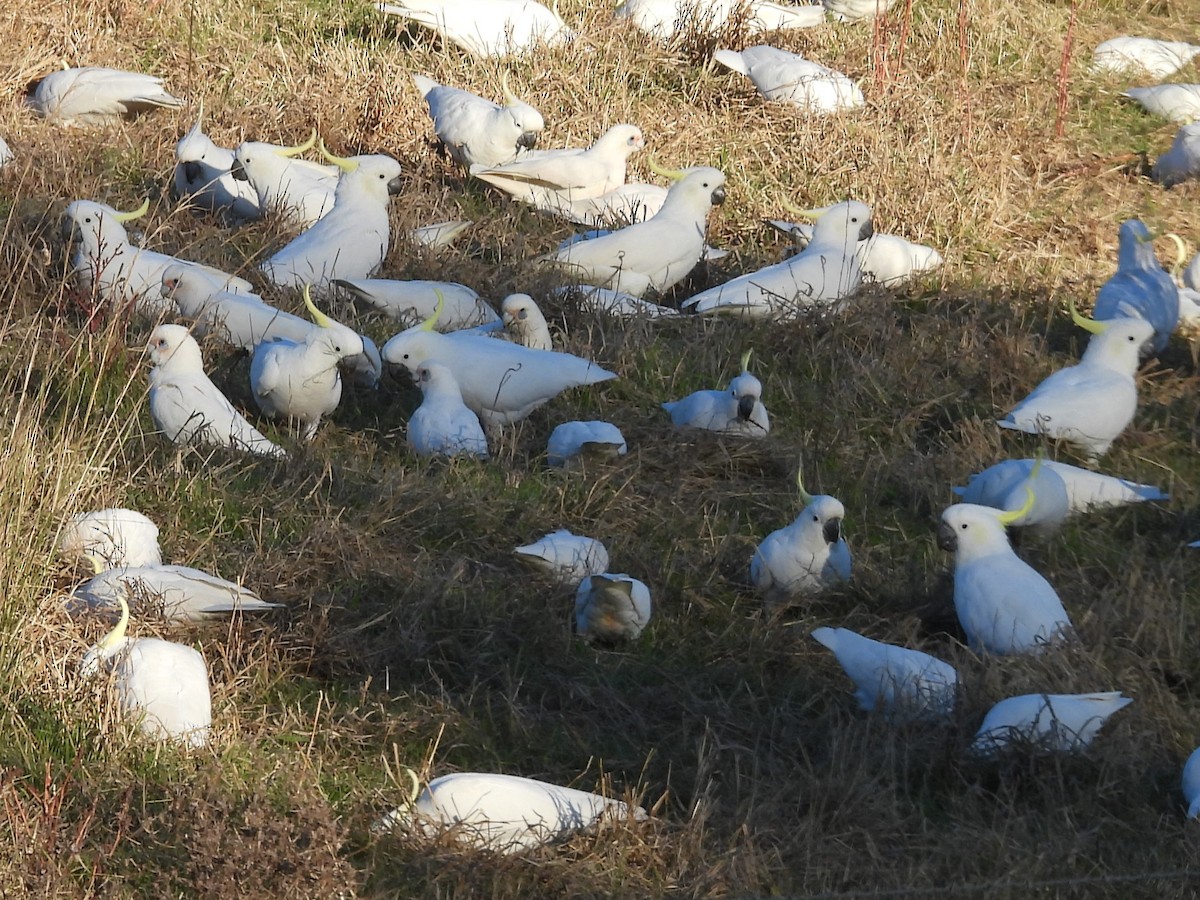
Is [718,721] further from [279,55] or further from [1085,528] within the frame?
[279,55]

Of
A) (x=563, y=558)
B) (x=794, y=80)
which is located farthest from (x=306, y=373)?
(x=794, y=80)

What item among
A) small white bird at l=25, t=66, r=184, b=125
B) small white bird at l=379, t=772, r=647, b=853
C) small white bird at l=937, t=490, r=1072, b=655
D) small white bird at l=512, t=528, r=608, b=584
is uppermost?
small white bird at l=937, t=490, r=1072, b=655

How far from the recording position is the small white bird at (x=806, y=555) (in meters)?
3.27

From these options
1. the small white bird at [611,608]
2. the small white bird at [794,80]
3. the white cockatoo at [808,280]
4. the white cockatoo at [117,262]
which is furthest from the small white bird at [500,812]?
the small white bird at [794,80]

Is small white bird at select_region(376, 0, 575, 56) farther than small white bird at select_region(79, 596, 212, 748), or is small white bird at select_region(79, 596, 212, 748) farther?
small white bird at select_region(376, 0, 575, 56)

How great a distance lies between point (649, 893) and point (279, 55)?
16.5 feet

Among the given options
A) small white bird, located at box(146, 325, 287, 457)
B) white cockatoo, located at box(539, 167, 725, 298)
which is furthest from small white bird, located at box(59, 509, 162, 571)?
white cockatoo, located at box(539, 167, 725, 298)

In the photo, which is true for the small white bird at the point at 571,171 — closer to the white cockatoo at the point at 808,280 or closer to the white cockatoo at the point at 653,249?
the white cockatoo at the point at 653,249

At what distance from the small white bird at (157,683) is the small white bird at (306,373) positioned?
1237mm

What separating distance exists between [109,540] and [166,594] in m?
0.23

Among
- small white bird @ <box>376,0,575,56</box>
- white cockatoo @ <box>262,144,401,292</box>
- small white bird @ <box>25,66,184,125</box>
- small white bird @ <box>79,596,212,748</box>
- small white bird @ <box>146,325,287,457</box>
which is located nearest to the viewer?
small white bird @ <box>79,596,212,748</box>

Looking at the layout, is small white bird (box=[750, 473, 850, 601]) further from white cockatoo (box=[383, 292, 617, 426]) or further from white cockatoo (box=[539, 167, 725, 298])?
white cockatoo (box=[539, 167, 725, 298])

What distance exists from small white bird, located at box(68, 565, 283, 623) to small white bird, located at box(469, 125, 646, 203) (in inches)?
111

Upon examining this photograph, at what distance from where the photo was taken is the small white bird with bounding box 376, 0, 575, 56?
6.64 meters
